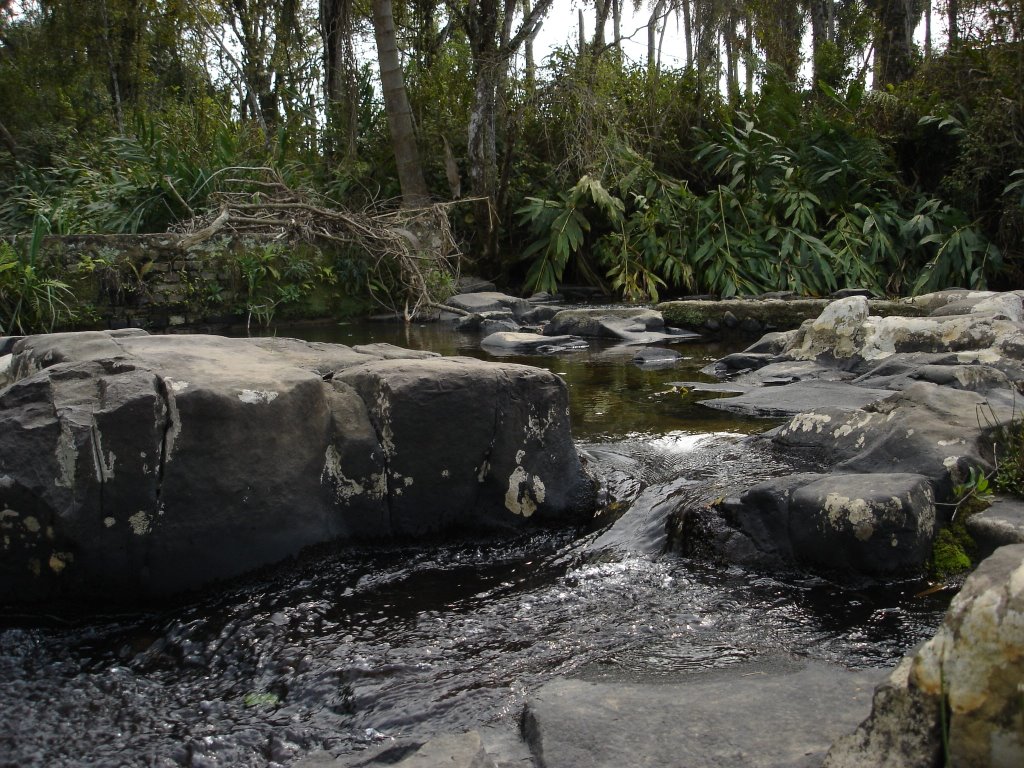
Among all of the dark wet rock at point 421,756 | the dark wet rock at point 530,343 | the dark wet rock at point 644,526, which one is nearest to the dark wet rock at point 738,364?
the dark wet rock at point 530,343

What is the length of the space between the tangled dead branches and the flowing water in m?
7.03

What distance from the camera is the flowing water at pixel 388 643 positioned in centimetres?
218

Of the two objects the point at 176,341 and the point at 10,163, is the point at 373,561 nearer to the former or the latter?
the point at 176,341

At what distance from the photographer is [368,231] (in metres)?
10.2

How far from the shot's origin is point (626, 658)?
2.45m

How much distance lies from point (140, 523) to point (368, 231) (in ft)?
25.3

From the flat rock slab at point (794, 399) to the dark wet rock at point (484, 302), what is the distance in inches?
196

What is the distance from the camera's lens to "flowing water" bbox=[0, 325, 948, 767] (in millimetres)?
2182

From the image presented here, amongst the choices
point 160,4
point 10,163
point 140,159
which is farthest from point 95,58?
point 140,159

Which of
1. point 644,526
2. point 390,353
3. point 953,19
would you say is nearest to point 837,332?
point 644,526

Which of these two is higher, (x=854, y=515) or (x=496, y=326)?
(x=496, y=326)

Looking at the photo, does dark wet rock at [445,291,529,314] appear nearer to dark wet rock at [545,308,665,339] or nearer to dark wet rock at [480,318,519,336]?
dark wet rock at [480,318,519,336]

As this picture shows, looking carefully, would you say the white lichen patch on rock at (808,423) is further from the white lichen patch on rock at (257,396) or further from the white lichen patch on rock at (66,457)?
the white lichen patch on rock at (66,457)

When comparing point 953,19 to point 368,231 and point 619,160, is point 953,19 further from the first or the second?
point 368,231
